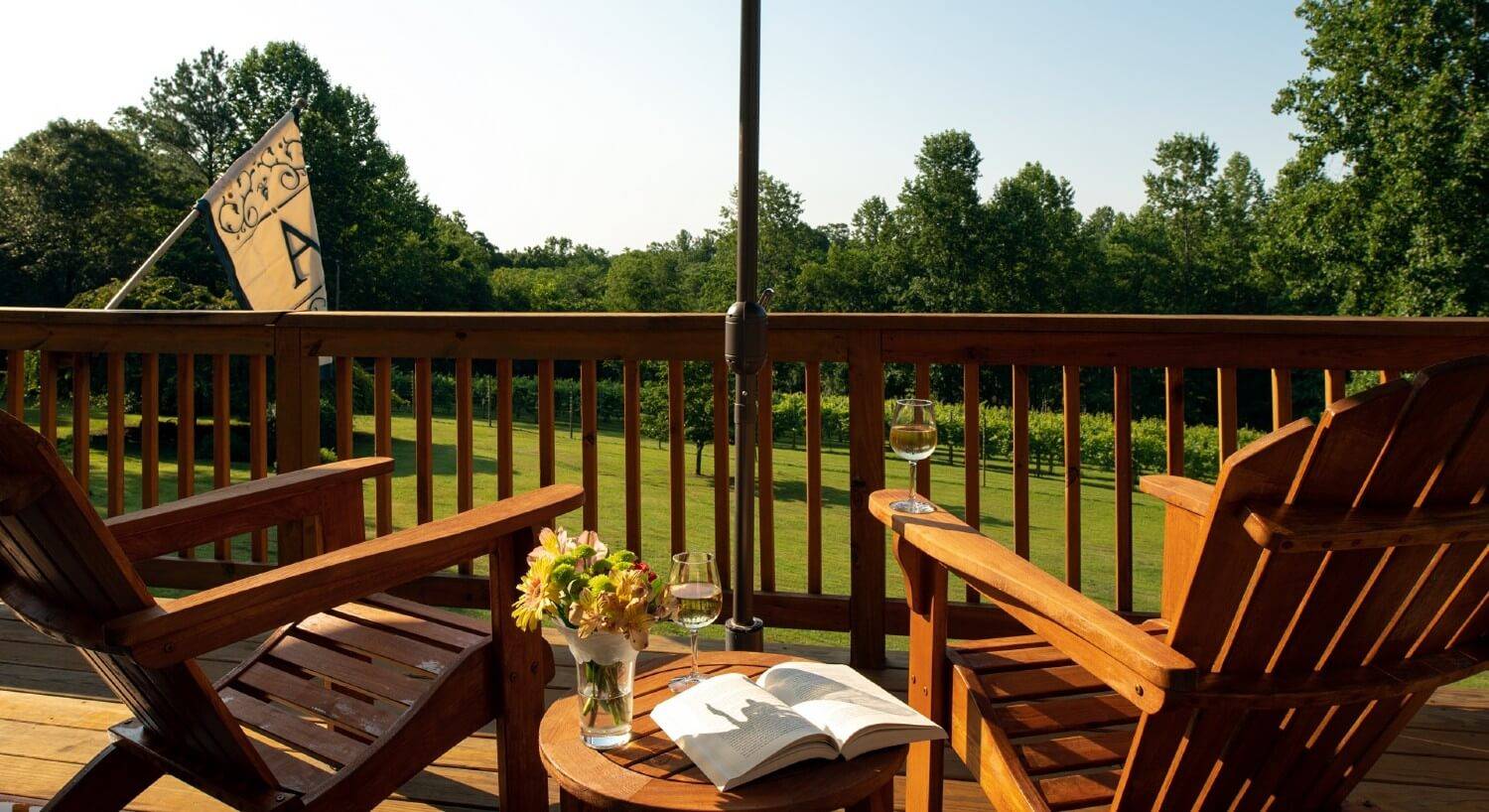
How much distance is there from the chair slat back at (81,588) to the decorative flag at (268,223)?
16.9 feet

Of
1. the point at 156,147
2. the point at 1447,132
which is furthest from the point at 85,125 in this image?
the point at 1447,132

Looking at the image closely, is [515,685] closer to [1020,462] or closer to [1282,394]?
[1020,462]

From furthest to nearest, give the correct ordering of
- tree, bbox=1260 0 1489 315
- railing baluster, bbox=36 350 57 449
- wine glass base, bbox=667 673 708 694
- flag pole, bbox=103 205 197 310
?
tree, bbox=1260 0 1489 315
flag pole, bbox=103 205 197 310
railing baluster, bbox=36 350 57 449
wine glass base, bbox=667 673 708 694

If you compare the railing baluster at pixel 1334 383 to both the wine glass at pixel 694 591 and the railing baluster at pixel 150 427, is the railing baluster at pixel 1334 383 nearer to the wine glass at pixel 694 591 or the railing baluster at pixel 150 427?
the wine glass at pixel 694 591

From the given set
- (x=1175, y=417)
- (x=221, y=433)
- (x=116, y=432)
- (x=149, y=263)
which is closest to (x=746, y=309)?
(x=1175, y=417)

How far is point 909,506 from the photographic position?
6.25ft

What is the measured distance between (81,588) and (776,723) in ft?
3.04

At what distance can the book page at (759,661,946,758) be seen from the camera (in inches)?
51.6

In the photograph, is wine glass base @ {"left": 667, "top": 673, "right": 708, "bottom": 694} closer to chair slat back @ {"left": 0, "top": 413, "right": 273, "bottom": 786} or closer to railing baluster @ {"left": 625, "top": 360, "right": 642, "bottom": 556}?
chair slat back @ {"left": 0, "top": 413, "right": 273, "bottom": 786}

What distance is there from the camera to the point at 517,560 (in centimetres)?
181

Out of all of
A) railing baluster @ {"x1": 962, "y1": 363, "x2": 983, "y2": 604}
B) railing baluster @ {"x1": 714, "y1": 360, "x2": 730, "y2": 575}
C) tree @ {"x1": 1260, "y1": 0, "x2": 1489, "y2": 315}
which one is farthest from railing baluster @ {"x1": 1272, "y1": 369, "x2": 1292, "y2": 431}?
tree @ {"x1": 1260, "y1": 0, "x2": 1489, "y2": 315}

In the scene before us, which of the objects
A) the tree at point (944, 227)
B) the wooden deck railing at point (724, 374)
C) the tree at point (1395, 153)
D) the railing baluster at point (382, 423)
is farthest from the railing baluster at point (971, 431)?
the tree at point (944, 227)

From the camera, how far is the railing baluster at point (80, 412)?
10.5ft

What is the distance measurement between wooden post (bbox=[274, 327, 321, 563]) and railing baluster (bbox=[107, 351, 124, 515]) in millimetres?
544
